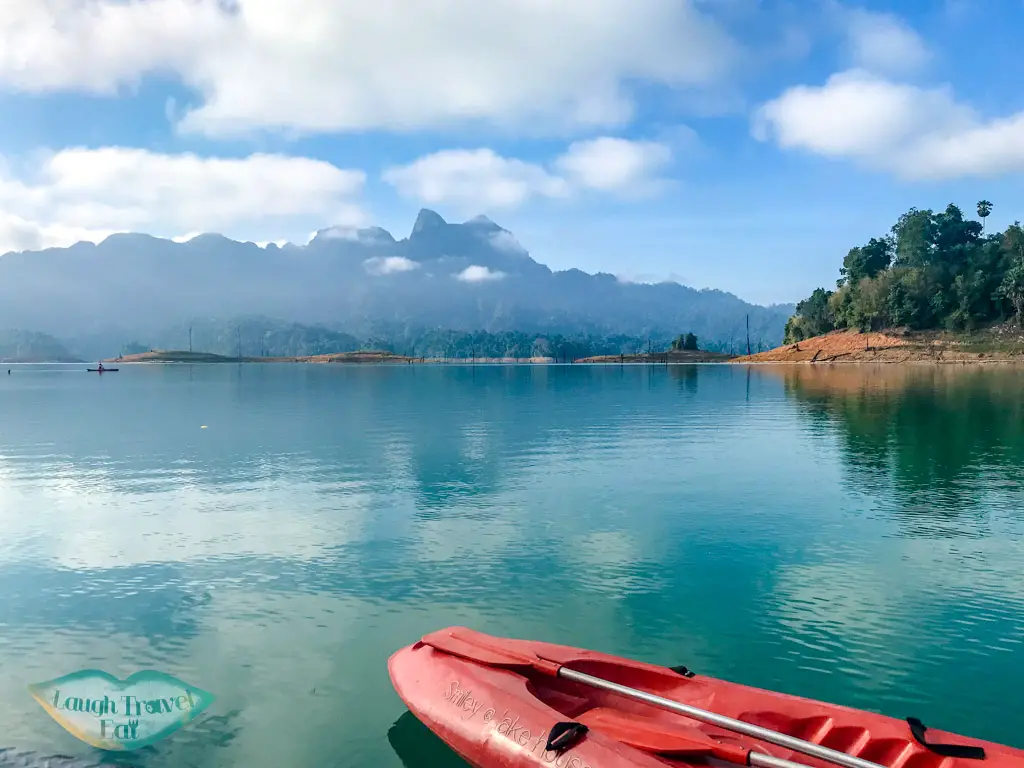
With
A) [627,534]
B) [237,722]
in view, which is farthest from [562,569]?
[237,722]

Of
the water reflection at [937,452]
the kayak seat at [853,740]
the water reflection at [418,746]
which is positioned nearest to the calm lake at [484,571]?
the water reflection at [418,746]

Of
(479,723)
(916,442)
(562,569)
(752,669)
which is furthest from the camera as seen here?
(916,442)

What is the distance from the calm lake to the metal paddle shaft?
3318 mm

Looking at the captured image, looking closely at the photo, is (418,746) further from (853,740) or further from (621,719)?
(853,740)

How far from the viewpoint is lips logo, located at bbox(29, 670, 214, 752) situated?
15.6 metres

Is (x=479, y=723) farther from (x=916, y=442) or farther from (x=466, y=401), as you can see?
(x=466, y=401)

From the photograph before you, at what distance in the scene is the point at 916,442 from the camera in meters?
56.3

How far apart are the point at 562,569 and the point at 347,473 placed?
23491 mm

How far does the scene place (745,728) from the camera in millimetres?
12766

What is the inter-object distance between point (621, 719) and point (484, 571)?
12.8 meters

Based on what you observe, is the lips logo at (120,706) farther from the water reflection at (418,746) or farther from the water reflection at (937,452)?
the water reflection at (937,452)

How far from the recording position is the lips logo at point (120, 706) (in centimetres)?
1562

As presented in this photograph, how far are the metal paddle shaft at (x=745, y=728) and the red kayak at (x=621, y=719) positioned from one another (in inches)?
0.8

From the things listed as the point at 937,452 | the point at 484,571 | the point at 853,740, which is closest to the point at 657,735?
the point at 853,740
